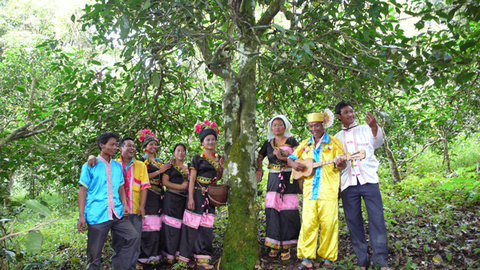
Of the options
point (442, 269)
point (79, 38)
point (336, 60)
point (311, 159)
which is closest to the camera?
point (442, 269)

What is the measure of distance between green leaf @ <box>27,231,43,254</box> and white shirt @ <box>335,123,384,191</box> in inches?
131

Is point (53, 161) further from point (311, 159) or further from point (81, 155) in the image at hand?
point (311, 159)

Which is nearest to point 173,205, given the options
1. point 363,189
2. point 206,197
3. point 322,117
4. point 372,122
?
point 206,197

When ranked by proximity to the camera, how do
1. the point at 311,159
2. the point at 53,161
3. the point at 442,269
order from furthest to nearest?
the point at 53,161 < the point at 311,159 < the point at 442,269

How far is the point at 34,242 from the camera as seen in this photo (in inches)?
49.6

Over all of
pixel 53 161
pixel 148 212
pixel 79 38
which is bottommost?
pixel 148 212

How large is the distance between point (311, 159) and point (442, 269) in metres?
1.94

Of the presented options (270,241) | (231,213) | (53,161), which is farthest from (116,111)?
(270,241)

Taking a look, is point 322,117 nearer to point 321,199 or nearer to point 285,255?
point 321,199

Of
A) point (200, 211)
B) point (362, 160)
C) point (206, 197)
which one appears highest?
point (362, 160)

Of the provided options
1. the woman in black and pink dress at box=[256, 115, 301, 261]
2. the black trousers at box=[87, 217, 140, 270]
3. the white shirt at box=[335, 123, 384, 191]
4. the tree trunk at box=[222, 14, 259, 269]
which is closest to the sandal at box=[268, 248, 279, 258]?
the woman in black and pink dress at box=[256, 115, 301, 261]

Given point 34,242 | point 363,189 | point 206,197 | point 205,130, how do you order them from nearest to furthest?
point 34,242, point 363,189, point 206,197, point 205,130

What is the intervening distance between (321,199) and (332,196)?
0.14 m

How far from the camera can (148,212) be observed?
15.5 ft
